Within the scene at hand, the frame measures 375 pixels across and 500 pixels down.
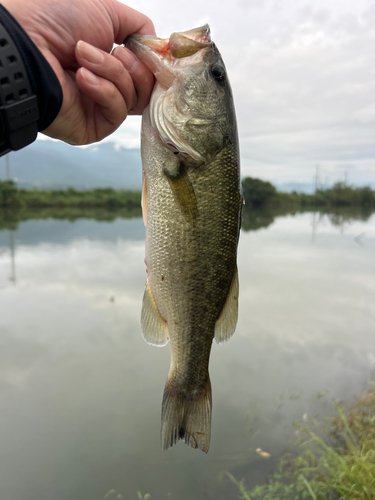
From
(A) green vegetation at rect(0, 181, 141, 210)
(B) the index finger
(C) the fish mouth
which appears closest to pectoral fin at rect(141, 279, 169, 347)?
(C) the fish mouth

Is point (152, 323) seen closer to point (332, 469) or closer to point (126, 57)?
point (126, 57)

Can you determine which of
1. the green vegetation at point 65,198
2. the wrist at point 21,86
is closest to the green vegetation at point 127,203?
the green vegetation at point 65,198

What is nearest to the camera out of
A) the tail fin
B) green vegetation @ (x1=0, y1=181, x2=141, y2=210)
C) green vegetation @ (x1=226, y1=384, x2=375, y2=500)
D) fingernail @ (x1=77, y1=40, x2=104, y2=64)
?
fingernail @ (x1=77, y1=40, x2=104, y2=64)

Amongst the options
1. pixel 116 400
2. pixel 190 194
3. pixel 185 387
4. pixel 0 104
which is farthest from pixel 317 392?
pixel 0 104

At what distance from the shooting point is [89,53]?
1487 millimetres

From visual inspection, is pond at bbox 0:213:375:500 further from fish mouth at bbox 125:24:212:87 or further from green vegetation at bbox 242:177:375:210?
green vegetation at bbox 242:177:375:210

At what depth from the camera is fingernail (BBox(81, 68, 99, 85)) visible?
152cm

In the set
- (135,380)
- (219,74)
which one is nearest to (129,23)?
(219,74)

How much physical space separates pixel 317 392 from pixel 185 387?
557 centimetres

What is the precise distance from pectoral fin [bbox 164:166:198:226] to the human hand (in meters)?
0.51

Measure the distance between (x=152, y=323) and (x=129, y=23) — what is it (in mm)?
1592

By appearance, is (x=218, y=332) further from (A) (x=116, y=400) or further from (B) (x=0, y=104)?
(A) (x=116, y=400)

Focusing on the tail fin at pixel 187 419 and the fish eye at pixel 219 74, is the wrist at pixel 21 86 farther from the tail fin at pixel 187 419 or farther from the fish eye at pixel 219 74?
the tail fin at pixel 187 419

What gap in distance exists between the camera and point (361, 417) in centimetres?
457
